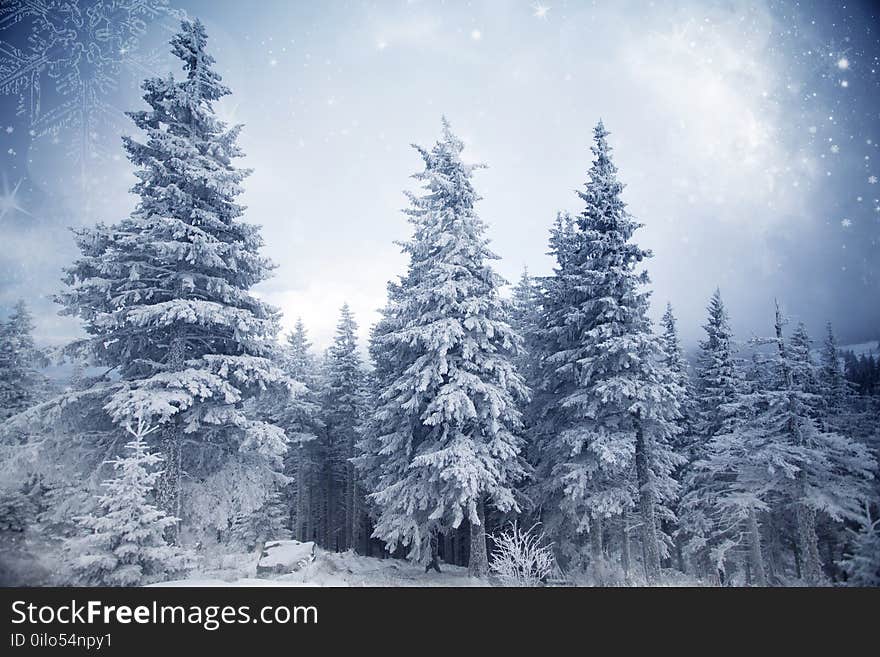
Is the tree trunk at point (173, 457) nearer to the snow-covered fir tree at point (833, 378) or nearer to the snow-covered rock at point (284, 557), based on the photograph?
the snow-covered rock at point (284, 557)

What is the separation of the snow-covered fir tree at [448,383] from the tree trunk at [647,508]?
13.0ft

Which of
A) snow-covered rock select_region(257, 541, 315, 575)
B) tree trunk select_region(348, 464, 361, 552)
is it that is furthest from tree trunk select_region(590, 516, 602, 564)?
tree trunk select_region(348, 464, 361, 552)

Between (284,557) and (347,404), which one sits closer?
(284,557)

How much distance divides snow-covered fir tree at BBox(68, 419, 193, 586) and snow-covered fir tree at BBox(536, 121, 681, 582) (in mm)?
10566

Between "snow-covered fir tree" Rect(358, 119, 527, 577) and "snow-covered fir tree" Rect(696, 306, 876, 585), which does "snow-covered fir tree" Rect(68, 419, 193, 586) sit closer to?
"snow-covered fir tree" Rect(358, 119, 527, 577)

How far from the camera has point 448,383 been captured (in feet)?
41.1

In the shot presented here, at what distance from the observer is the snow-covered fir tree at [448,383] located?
12055 mm

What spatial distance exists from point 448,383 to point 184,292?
785cm

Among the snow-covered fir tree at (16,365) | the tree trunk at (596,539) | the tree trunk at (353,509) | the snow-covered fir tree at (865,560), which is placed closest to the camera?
the snow-covered fir tree at (865,560)

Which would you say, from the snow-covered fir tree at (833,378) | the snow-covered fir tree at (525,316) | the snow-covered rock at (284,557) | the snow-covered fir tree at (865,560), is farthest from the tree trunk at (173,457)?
the snow-covered fir tree at (833,378)

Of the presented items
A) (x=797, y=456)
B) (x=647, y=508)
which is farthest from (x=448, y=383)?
(x=797, y=456)

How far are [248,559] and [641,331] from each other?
1450 centimetres

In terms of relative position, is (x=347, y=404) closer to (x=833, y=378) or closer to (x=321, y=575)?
(x=321, y=575)

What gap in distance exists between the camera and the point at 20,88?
12859 mm
